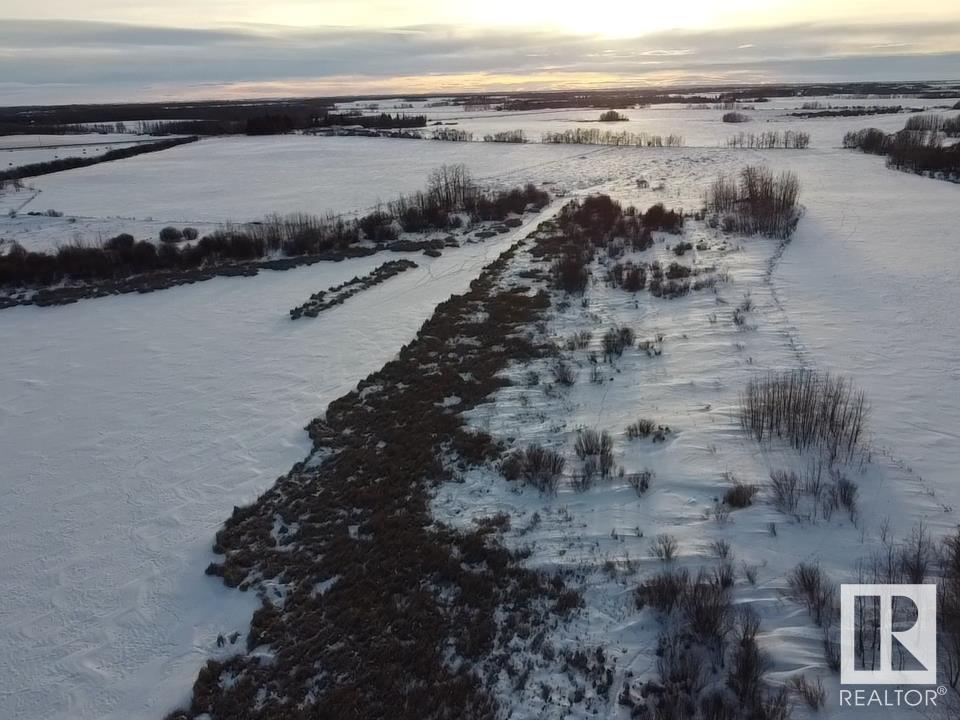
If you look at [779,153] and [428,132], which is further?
[428,132]

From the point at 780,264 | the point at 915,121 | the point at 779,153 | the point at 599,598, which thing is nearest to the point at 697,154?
the point at 779,153

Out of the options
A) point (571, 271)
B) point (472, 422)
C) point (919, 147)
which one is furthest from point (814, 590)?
point (919, 147)

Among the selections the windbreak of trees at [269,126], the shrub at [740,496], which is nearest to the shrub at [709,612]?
the shrub at [740,496]

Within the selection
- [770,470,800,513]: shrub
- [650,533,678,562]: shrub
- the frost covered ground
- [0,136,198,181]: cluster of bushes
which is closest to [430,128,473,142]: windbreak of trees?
[0,136,198,181]: cluster of bushes

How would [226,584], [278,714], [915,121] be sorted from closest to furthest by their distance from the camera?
1. [278,714]
2. [226,584]
3. [915,121]

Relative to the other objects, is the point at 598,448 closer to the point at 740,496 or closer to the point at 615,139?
the point at 740,496

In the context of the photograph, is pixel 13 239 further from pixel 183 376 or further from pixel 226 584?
pixel 226 584
